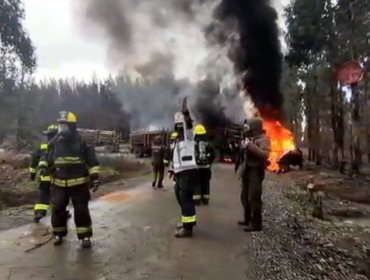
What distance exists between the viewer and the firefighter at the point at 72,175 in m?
6.50

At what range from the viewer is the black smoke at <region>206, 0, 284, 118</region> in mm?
31047

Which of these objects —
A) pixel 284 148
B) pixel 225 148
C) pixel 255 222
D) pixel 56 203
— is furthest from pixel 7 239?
pixel 225 148

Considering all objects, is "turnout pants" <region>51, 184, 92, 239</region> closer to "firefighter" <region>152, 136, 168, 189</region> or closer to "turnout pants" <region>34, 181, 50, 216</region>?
"turnout pants" <region>34, 181, 50, 216</region>

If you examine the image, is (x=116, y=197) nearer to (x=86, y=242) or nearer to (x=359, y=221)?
(x=359, y=221)

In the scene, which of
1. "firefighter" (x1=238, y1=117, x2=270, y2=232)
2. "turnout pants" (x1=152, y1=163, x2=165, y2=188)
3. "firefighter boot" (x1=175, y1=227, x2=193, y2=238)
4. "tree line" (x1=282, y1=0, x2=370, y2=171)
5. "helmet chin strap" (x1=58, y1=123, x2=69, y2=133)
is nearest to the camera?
"helmet chin strap" (x1=58, y1=123, x2=69, y2=133)

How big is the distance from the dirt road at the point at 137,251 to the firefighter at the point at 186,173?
26 cm

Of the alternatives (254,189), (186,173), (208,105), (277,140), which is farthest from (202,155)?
(208,105)

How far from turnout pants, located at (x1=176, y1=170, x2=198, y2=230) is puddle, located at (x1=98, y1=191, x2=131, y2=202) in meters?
4.99

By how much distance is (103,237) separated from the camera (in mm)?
7207

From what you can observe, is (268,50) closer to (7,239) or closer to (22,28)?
(22,28)

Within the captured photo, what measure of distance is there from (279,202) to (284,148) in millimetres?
16022

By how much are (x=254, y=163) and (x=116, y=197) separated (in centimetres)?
601

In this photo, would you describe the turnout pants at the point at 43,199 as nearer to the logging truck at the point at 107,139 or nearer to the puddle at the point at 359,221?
the puddle at the point at 359,221

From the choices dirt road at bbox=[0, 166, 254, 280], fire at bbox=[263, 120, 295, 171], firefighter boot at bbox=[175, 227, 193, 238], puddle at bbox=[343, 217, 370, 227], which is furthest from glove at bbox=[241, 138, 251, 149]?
fire at bbox=[263, 120, 295, 171]
